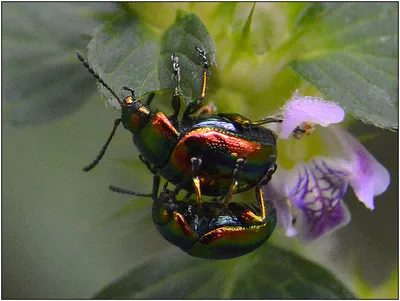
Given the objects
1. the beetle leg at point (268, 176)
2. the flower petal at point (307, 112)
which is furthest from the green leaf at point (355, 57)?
the beetle leg at point (268, 176)

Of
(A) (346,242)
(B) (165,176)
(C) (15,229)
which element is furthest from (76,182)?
(B) (165,176)

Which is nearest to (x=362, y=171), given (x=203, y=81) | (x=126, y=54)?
(x=203, y=81)

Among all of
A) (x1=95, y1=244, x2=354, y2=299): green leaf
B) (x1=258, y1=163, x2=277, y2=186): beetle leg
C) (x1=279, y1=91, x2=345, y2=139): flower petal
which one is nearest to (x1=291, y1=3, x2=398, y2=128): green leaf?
(x1=279, y1=91, x2=345, y2=139): flower petal

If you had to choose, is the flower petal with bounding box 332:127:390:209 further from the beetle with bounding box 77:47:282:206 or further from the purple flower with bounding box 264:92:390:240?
the beetle with bounding box 77:47:282:206

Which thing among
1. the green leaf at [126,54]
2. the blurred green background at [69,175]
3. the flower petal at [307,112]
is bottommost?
the blurred green background at [69,175]

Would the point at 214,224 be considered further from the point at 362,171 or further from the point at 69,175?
the point at 69,175

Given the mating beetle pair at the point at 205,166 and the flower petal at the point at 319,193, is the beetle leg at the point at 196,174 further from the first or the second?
the flower petal at the point at 319,193
